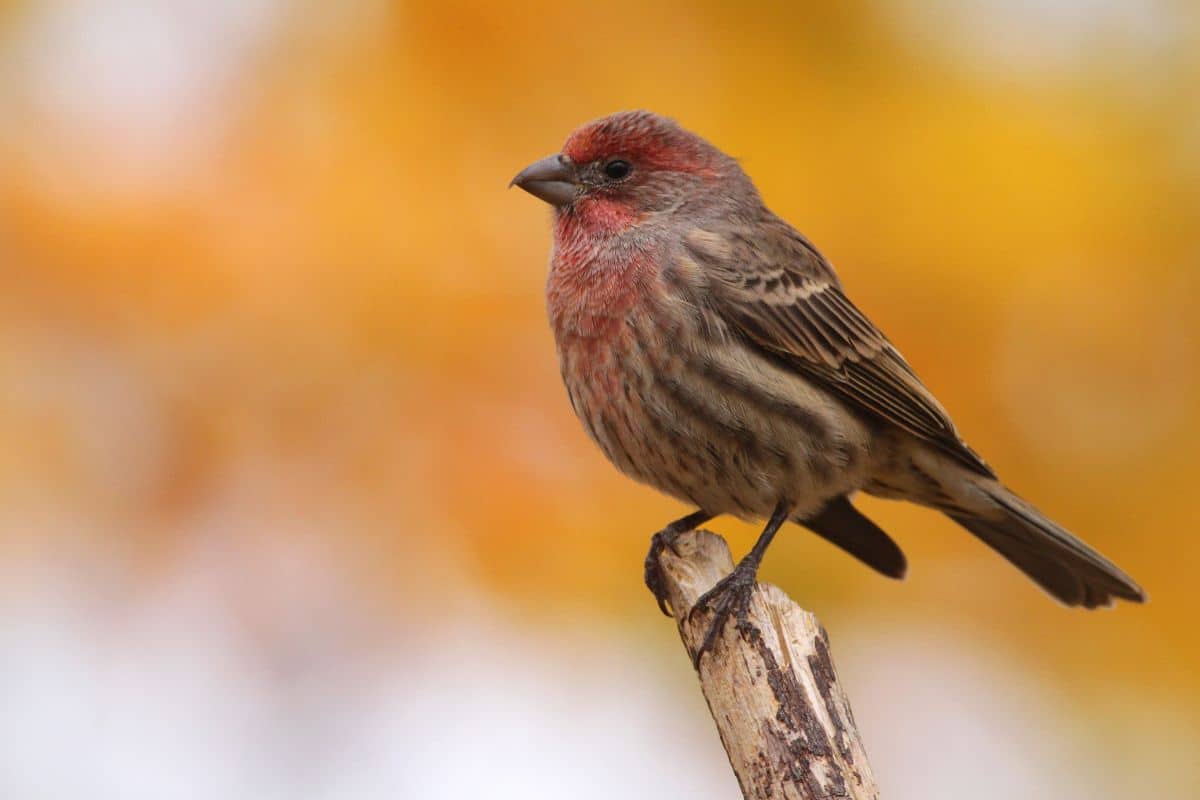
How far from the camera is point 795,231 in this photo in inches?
227

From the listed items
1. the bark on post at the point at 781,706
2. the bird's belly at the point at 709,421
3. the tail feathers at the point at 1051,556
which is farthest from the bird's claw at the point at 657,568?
the tail feathers at the point at 1051,556

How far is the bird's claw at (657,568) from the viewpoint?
5164mm

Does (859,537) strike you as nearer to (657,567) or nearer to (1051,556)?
(1051,556)

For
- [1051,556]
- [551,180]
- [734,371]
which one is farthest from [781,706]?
[551,180]

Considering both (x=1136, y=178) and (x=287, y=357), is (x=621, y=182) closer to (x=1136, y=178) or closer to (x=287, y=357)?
(x=287, y=357)

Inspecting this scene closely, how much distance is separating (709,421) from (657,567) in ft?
1.94

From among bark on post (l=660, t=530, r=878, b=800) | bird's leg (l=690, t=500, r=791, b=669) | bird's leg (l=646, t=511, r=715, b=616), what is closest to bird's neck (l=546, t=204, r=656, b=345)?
bird's leg (l=646, t=511, r=715, b=616)

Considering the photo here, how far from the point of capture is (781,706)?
3.93 m

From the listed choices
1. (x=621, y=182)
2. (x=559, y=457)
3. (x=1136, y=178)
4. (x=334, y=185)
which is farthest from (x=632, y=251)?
(x=1136, y=178)

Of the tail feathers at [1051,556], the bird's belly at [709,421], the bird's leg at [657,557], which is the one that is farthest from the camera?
the tail feathers at [1051,556]

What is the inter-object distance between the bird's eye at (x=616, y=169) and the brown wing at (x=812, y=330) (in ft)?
1.54

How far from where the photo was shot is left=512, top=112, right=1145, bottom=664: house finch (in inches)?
200

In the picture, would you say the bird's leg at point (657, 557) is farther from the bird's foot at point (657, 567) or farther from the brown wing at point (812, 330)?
the brown wing at point (812, 330)

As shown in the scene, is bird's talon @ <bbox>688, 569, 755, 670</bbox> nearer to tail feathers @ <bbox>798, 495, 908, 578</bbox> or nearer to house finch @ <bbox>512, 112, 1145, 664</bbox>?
house finch @ <bbox>512, 112, 1145, 664</bbox>
